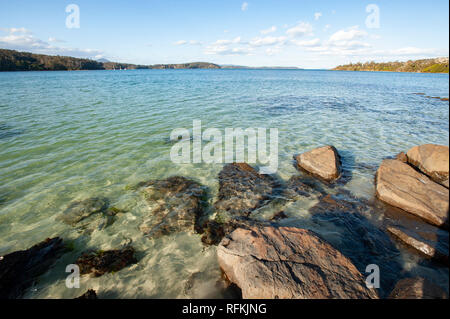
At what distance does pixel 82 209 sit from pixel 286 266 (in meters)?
6.66

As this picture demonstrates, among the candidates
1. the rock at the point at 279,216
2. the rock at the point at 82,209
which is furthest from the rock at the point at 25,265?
the rock at the point at 279,216

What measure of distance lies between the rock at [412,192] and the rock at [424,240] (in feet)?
1.37

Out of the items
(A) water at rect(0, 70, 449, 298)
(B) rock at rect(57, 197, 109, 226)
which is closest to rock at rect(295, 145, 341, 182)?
(A) water at rect(0, 70, 449, 298)

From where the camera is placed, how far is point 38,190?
771 cm

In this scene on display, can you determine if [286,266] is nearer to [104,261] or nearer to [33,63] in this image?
[104,261]

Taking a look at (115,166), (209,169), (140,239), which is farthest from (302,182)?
(115,166)

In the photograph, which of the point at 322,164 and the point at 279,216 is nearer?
the point at 279,216

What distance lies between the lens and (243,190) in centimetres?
790

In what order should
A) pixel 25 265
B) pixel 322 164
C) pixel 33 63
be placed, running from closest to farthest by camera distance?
pixel 25 265 → pixel 322 164 → pixel 33 63

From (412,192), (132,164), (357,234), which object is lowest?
(357,234)

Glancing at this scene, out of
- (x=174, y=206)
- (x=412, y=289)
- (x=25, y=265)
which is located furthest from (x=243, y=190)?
(x=25, y=265)

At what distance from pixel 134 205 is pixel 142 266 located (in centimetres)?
261

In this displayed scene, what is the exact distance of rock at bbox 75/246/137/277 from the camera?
192 inches

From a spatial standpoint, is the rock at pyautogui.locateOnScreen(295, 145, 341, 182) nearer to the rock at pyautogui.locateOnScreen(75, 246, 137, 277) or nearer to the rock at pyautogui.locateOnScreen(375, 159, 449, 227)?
the rock at pyautogui.locateOnScreen(375, 159, 449, 227)
